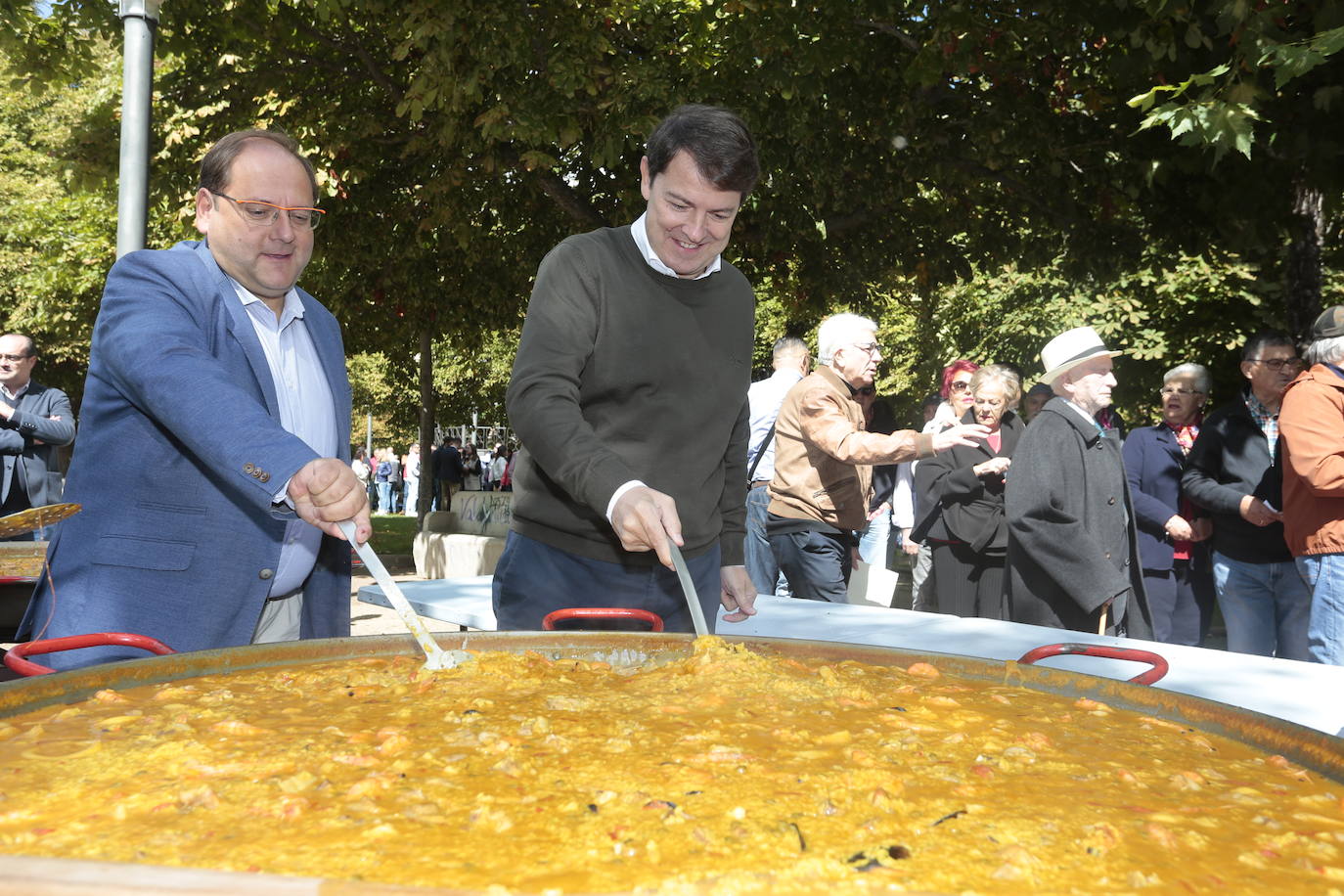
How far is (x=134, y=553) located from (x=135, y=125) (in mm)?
4110

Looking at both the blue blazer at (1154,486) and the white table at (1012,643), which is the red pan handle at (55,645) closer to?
the white table at (1012,643)

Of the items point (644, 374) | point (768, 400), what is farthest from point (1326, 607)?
point (768, 400)

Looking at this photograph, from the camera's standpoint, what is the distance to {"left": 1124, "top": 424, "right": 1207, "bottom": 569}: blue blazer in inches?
263

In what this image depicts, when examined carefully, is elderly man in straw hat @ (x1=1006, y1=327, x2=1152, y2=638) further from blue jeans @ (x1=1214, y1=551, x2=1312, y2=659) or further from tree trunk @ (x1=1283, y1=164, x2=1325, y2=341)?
tree trunk @ (x1=1283, y1=164, x2=1325, y2=341)

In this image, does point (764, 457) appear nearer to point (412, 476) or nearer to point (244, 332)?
point (244, 332)

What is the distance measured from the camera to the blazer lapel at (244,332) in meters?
2.71

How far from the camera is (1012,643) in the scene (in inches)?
147

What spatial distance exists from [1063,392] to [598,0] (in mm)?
6398

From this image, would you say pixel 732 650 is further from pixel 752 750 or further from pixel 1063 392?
pixel 1063 392

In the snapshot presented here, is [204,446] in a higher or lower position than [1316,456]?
lower

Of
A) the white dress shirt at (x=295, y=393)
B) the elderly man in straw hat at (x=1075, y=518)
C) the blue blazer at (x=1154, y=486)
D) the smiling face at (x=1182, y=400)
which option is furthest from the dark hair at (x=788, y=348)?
the white dress shirt at (x=295, y=393)

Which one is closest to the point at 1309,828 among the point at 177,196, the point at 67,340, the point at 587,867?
the point at 587,867

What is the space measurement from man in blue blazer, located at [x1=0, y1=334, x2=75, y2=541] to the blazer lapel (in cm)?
578

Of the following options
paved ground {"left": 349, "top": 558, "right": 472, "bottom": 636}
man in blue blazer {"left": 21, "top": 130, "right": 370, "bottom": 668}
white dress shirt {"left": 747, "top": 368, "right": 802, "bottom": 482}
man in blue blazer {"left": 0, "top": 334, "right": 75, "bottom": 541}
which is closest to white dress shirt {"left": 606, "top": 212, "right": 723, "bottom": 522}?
man in blue blazer {"left": 21, "top": 130, "right": 370, "bottom": 668}
